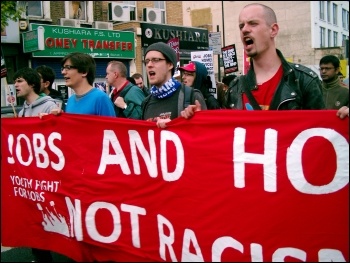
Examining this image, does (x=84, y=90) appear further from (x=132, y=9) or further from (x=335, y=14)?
(x=335, y=14)

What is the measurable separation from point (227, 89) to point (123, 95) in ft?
7.06

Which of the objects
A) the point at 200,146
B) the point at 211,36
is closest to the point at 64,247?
the point at 200,146

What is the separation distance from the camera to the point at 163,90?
12.0ft

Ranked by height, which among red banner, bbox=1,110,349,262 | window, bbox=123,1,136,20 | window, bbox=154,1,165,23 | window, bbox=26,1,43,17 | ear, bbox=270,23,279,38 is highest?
window, bbox=154,1,165,23

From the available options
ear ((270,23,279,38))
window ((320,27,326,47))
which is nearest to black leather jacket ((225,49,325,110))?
ear ((270,23,279,38))

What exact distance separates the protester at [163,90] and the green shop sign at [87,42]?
14010 millimetres

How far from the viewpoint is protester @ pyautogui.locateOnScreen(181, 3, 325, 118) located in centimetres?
304

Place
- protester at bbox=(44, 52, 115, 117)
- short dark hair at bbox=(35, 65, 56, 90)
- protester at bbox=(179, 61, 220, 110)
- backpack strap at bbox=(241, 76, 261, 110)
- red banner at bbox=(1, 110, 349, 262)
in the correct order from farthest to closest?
short dark hair at bbox=(35, 65, 56, 90), protester at bbox=(179, 61, 220, 110), protester at bbox=(44, 52, 115, 117), backpack strap at bbox=(241, 76, 261, 110), red banner at bbox=(1, 110, 349, 262)

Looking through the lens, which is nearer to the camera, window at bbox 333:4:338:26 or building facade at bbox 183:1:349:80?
building facade at bbox 183:1:349:80

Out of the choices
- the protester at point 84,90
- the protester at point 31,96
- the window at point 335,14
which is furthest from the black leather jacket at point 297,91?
the window at point 335,14

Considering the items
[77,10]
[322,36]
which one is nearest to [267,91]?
[77,10]

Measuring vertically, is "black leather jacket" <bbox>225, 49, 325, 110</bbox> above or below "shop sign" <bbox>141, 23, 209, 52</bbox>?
below

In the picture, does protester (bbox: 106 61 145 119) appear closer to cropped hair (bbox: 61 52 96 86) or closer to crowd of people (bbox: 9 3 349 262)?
crowd of people (bbox: 9 3 349 262)

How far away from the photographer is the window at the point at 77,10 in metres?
19.0
